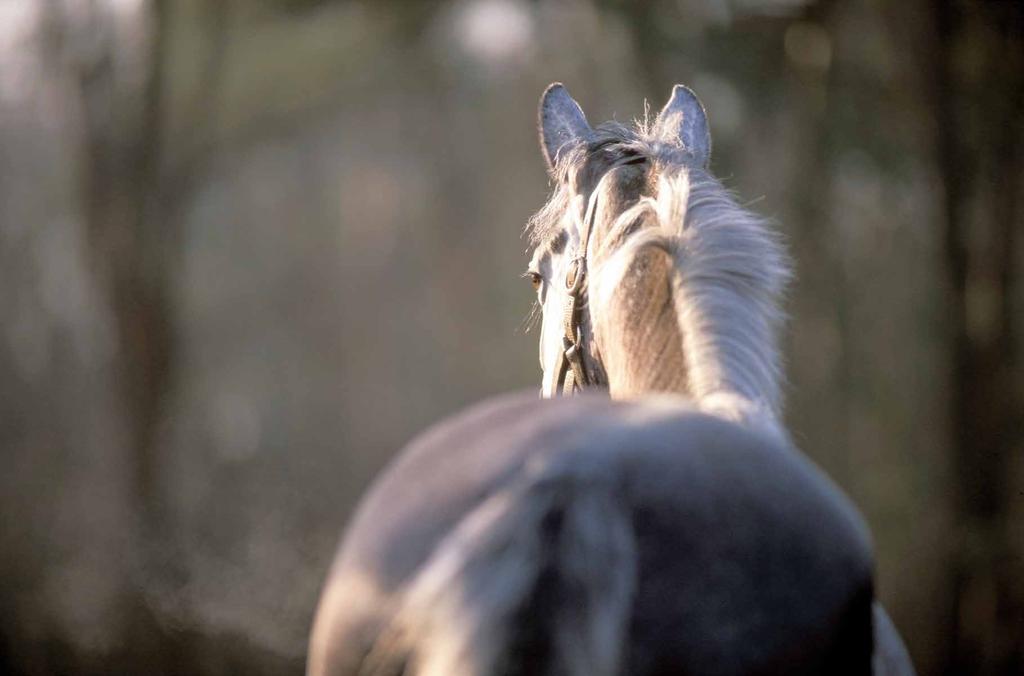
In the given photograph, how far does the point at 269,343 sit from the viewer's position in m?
13.7

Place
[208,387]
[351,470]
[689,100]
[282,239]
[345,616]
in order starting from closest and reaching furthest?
[345,616]
[689,100]
[351,470]
[208,387]
[282,239]

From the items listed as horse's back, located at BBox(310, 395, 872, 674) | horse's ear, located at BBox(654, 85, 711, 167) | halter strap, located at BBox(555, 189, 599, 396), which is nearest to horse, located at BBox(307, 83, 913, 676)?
horse's back, located at BBox(310, 395, 872, 674)

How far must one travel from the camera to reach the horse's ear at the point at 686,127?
2243mm

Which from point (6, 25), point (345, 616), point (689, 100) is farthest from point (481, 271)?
point (345, 616)

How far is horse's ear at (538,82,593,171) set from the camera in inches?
93.3

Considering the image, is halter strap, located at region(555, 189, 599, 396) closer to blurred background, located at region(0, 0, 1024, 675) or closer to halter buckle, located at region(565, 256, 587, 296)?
halter buckle, located at region(565, 256, 587, 296)

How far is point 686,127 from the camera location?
2.35 meters

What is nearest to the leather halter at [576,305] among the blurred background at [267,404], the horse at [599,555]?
the horse at [599,555]

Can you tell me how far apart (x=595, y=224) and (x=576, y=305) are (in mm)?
152

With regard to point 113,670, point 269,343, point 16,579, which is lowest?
point 113,670

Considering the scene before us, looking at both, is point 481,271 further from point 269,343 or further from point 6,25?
point 6,25

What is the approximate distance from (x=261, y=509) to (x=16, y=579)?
218 cm

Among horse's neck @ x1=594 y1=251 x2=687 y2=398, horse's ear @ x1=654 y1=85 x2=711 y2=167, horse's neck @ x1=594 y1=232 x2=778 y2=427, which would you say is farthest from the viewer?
horse's ear @ x1=654 y1=85 x2=711 y2=167

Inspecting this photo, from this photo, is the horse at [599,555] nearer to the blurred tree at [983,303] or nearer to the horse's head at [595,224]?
the horse's head at [595,224]
